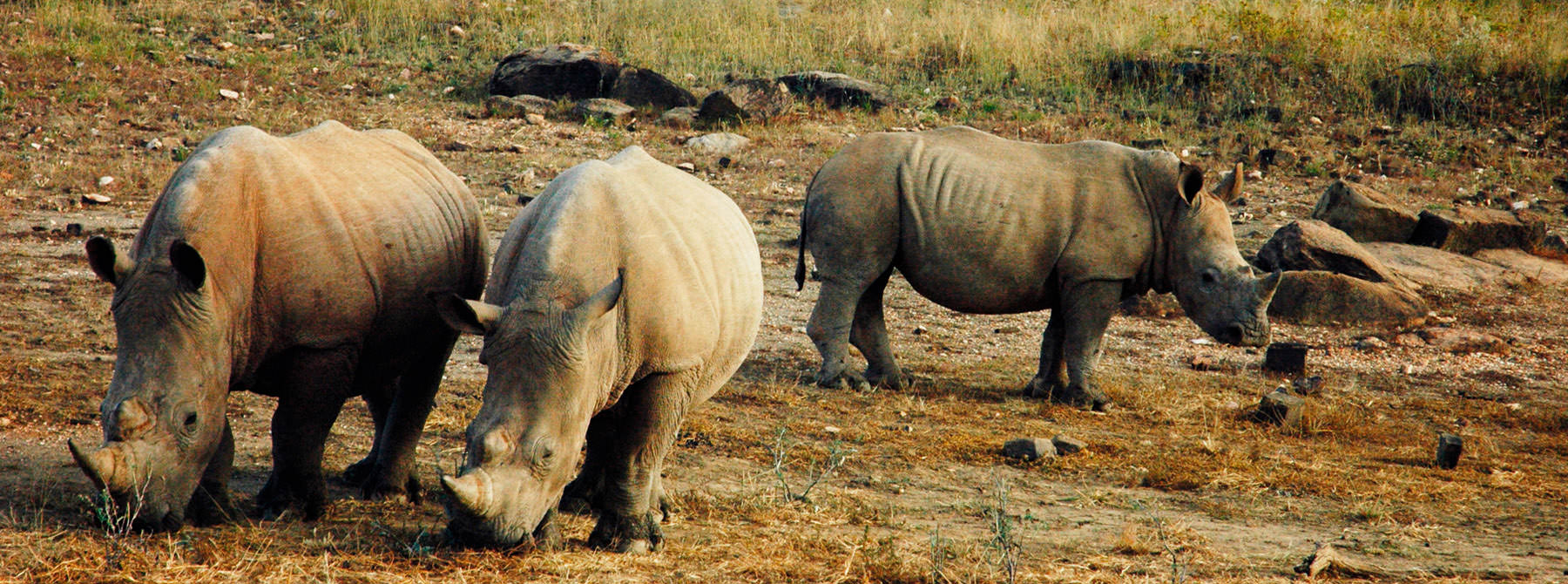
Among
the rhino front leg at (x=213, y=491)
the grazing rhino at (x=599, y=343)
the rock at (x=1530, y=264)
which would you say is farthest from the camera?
the rock at (x=1530, y=264)

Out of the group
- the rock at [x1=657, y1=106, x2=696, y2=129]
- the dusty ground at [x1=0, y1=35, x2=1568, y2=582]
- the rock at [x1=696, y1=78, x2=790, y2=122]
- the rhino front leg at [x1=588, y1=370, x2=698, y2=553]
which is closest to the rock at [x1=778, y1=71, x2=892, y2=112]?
the rock at [x1=696, y1=78, x2=790, y2=122]

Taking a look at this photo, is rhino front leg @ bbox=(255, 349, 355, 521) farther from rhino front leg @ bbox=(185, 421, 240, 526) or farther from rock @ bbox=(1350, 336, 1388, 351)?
rock @ bbox=(1350, 336, 1388, 351)

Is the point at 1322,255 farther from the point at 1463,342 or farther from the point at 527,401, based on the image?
the point at 527,401

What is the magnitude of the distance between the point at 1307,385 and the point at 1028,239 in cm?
219

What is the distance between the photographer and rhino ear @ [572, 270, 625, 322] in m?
4.31

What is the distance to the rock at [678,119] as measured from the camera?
1526 cm

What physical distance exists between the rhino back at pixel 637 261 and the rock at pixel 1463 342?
7067 millimetres

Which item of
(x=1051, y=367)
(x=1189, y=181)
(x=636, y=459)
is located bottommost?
(x=1051, y=367)

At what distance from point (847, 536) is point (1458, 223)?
928 cm

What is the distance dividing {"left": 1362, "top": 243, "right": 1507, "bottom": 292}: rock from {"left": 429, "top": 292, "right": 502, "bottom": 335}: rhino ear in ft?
30.9

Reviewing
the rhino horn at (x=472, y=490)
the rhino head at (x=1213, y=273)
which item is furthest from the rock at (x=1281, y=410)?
the rhino horn at (x=472, y=490)

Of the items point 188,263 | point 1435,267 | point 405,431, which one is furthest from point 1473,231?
point 188,263

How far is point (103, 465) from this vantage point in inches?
164

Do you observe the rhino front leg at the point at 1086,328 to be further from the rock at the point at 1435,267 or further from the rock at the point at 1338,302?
the rock at the point at 1435,267
